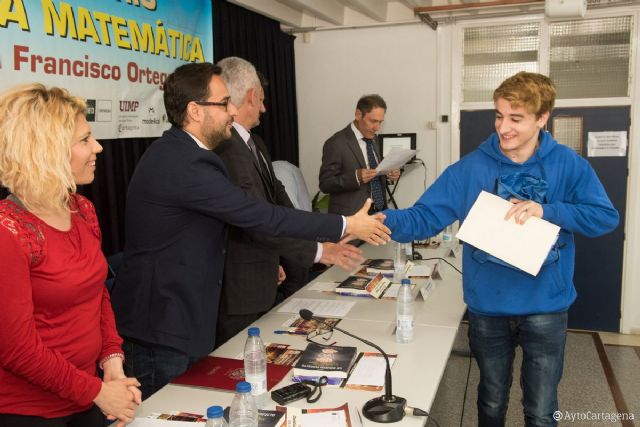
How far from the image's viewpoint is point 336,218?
7.41 ft

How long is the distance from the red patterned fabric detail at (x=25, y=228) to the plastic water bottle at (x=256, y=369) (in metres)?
0.63

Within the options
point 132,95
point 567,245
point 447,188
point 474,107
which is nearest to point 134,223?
point 447,188

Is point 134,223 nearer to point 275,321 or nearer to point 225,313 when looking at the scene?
point 225,313

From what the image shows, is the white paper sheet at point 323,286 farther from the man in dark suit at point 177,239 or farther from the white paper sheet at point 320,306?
the man in dark suit at point 177,239

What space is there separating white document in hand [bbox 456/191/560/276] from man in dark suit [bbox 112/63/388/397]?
744 mm

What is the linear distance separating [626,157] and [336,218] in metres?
3.57

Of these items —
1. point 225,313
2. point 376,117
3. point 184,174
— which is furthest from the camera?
point 376,117

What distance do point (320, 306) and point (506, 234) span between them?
99cm

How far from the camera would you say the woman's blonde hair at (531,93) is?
1.92 metres

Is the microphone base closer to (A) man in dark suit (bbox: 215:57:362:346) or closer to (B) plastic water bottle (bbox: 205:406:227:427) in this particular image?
(B) plastic water bottle (bbox: 205:406:227:427)

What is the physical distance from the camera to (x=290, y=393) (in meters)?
1.68

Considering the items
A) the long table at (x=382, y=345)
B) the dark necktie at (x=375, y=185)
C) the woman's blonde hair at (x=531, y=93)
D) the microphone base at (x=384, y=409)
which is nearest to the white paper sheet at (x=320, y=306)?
the long table at (x=382, y=345)

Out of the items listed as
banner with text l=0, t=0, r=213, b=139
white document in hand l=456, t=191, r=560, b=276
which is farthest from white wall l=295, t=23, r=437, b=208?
white document in hand l=456, t=191, r=560, b=276

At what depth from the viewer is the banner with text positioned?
105 inches
